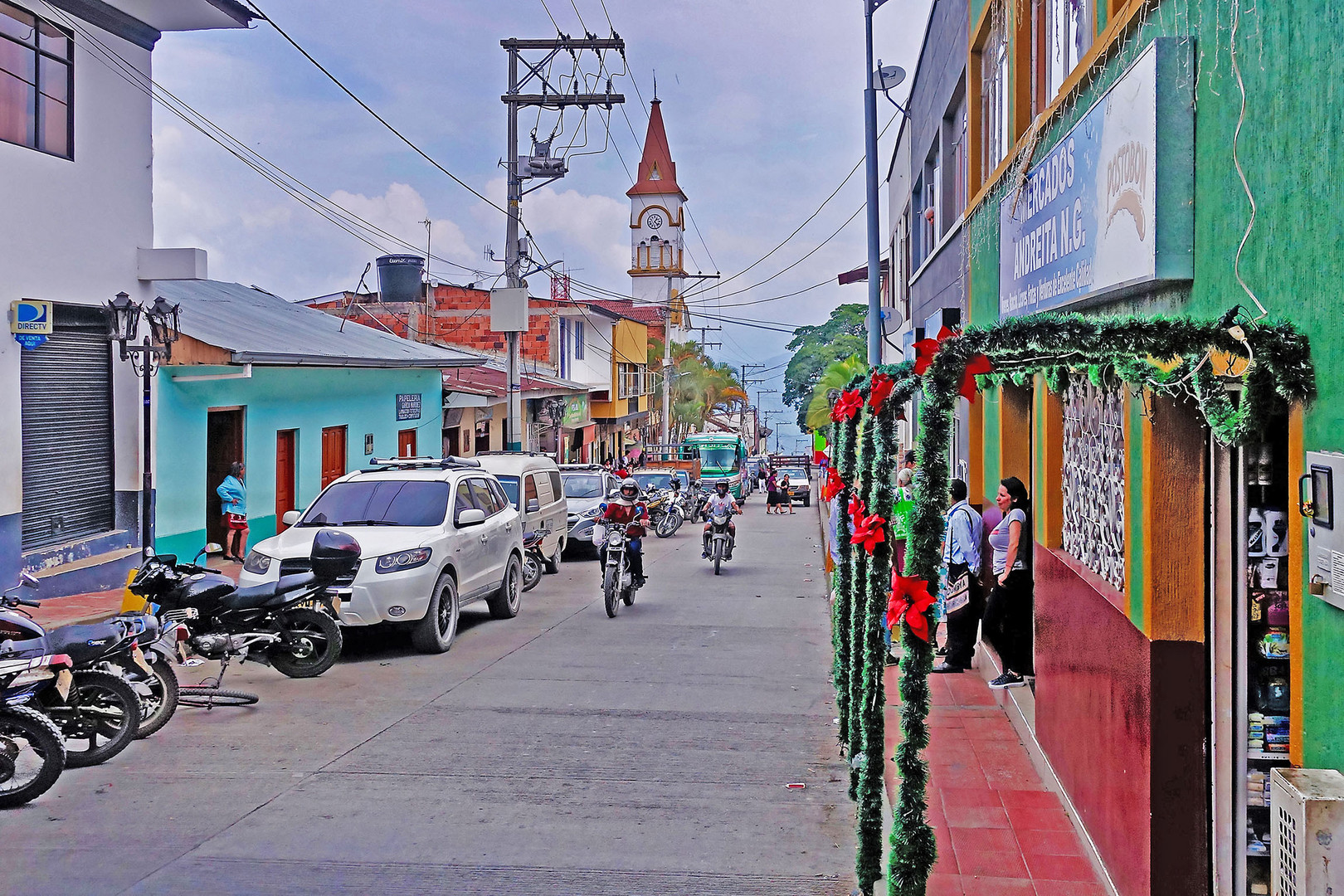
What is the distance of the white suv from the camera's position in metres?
11.1

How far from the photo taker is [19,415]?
12969 millimetres

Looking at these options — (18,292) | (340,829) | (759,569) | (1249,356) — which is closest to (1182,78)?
(1249,356)

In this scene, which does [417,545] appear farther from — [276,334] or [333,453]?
[333,453]

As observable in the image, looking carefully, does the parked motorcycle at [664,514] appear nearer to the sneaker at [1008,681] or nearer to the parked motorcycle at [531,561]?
the parked motorcycle at [531,561]

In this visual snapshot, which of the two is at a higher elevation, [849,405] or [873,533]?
[849,405]

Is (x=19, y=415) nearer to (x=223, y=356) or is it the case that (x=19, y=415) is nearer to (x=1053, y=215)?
(x=223, y=356)

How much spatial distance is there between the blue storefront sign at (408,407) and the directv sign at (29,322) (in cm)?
1390

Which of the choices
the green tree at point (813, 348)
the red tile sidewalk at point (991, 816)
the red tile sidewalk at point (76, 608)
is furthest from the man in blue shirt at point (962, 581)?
the green tree at point (813, 348)

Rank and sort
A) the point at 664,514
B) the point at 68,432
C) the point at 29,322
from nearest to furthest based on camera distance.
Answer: the point at 29,322 < the point at 68,432 < the point at 664,514

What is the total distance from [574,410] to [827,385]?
53.1 ft

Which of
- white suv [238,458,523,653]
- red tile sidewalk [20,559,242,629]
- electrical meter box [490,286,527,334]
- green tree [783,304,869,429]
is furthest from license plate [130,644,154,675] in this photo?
green tree [783,304,869,429]

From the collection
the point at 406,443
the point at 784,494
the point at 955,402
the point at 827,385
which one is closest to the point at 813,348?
the point at 784,494

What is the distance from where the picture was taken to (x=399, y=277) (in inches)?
1603

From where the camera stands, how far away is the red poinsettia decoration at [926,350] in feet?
14.1
